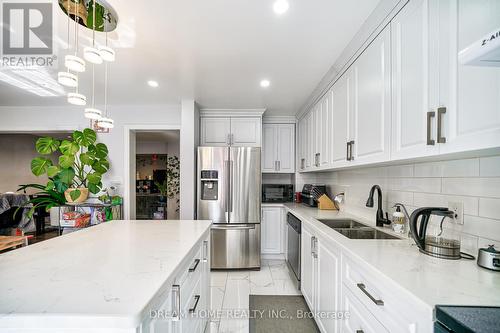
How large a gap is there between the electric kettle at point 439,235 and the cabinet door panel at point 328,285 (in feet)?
1.62

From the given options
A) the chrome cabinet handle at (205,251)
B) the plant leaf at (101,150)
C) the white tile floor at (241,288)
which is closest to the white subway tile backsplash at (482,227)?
the chrome cabinet handle at (205,251)

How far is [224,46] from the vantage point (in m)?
1.88

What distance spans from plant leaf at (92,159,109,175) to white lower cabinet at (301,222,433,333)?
2.99 m

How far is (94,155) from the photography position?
10.6ft

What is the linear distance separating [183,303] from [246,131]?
2759 mm

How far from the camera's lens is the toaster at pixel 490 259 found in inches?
38.6

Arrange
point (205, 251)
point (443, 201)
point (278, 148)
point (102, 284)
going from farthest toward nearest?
point (278, 148) < point (205, 251) < point (443, 201) < point (102, 284)

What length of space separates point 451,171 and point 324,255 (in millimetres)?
1017

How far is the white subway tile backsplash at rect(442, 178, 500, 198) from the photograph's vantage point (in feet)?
3.59

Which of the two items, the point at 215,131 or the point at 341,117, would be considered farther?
the point at 215,131

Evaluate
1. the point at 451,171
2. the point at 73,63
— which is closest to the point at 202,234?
the point at 73,63

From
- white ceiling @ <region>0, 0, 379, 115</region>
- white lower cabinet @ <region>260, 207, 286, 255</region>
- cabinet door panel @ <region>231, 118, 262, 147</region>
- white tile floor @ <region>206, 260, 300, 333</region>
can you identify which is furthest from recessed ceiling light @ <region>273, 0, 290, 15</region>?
white lower cabinet @ <region>260, 207, 286, 255</region>

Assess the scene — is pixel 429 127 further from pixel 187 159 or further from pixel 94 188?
pixel 94 188

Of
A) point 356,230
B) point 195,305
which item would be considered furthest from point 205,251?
point 356,230
